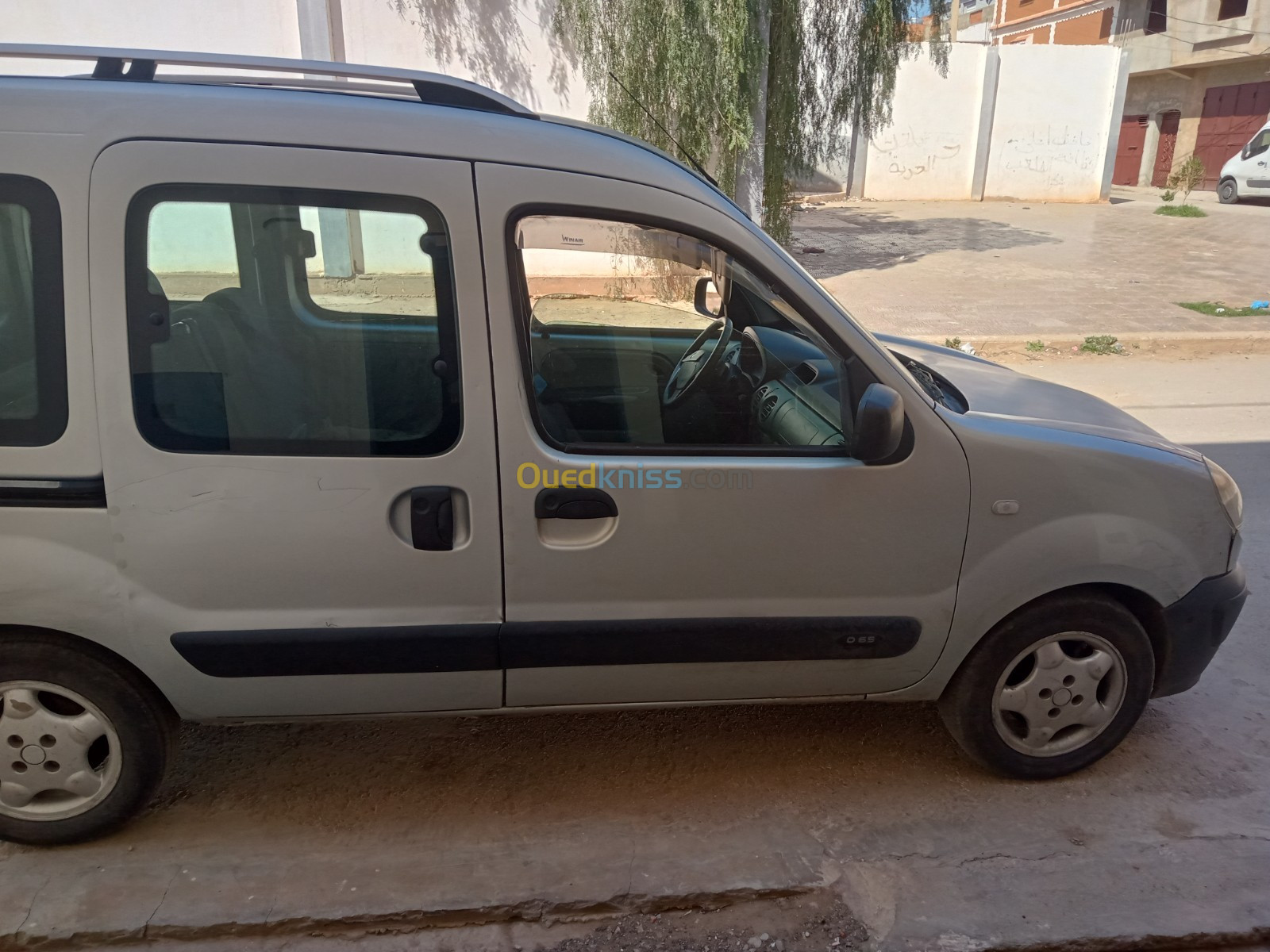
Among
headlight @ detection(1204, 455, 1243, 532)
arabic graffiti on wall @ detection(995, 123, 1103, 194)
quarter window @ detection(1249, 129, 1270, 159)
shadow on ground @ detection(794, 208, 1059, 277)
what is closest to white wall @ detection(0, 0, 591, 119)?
shadow on ground @ detection(794, 208, 1059, 277)

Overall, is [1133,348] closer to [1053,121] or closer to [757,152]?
[757,152]

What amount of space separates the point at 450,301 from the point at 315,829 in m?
1.56

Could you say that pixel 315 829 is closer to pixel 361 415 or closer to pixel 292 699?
pixel 292 699

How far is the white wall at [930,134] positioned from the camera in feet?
87.0

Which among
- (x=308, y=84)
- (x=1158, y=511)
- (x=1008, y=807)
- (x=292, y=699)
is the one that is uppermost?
(x=308, y=84)

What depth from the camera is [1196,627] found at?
2781mm

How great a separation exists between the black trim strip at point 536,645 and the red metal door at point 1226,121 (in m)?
32.4

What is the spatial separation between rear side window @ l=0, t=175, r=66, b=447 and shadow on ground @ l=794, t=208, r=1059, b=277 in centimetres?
1274

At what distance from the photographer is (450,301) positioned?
2.28m

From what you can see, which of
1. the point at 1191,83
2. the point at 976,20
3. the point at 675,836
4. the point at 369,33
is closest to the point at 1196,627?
the point at 675,836

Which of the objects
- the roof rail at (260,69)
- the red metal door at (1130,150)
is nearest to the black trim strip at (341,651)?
the roof rail at (260,69)

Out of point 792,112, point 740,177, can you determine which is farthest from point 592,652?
point 792,112

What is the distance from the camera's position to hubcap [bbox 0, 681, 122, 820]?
7.77ft

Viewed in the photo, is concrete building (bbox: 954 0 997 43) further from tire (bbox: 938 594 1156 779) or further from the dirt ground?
tire (bbox: 938 594 1156 779)
